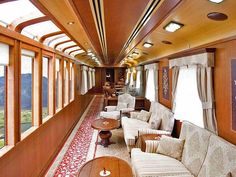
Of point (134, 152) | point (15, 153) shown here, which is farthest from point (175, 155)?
point (15, 153)

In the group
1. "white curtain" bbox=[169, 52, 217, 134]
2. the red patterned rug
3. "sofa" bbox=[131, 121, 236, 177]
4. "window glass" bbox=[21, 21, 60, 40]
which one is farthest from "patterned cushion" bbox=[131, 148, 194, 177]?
"window glass" bbox=[21, 21, 60, 40]

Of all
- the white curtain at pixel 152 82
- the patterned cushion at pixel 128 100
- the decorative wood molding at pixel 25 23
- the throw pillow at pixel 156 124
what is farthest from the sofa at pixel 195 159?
the patterned cushion at pixel 128 100

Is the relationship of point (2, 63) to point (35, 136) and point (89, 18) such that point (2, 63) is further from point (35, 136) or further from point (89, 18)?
point (35, 136)

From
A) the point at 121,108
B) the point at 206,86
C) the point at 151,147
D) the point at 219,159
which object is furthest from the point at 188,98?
the point at 121,108

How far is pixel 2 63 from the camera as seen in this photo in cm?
217

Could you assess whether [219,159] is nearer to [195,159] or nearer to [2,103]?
[195,159]

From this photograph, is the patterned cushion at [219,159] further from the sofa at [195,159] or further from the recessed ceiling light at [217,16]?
the recessed ceiling light at [217,16]

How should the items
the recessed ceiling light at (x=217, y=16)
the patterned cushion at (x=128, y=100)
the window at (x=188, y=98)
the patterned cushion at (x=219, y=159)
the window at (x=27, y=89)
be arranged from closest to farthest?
the patterned cushion at (x=219, y=159), the recessed ceiling light at (x=217, y=16), the window at (x=27, y=89), the window at (x=188, y=98), the patterned cushion at (x=128, y=100)

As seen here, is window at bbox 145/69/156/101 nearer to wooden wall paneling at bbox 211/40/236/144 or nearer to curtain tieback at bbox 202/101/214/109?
curtain tieback at bbox 202/101/214/109

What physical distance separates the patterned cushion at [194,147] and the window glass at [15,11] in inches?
98.3

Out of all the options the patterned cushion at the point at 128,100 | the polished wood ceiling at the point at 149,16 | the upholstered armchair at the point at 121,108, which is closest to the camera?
the polished wood ceiling at the point at 149,16

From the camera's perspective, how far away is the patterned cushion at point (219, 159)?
2006mm

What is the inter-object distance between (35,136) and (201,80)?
2590 millimetres

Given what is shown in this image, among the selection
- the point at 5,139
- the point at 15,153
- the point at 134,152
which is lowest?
the point at 134,152
